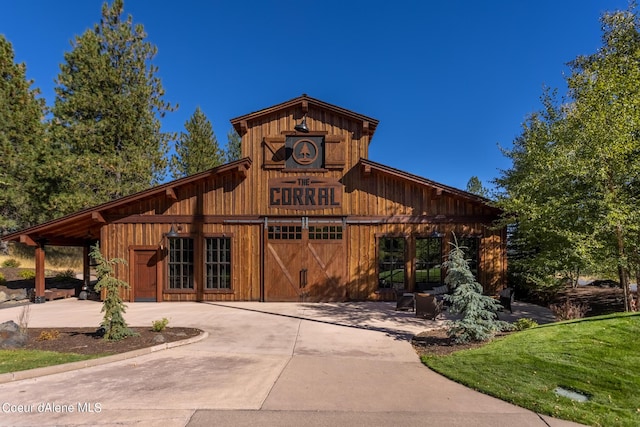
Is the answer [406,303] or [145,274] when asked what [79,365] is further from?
[406,303]

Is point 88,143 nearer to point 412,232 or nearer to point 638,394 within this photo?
point 412,232

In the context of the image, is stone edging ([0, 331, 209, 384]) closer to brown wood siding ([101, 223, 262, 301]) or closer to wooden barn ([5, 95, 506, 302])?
brown wood siding ([101, 223, 262, 301])

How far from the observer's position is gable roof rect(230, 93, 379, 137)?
45.6 ft

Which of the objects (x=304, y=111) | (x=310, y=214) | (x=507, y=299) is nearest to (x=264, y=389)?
(x=507, y=299)

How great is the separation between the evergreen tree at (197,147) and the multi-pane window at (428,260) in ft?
83.8

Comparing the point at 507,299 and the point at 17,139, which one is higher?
the point at 17,139

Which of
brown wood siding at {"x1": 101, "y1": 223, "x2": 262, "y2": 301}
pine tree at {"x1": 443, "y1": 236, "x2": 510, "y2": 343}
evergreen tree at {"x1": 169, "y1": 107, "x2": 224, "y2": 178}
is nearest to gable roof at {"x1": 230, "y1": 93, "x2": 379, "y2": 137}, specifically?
brown wood siding at {"x1": 101, "y1": 223, "x2": 262, "y2": 301}

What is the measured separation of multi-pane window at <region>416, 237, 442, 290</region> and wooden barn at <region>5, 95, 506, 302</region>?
44mm

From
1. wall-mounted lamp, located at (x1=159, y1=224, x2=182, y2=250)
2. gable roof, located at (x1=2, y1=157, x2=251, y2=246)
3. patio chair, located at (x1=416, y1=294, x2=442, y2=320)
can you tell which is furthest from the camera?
wall-mounted lamp, located at (x1=159, y1=224, x2=182, y2=250)

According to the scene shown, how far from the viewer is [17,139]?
23391 millimetres

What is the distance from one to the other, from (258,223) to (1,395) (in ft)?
31.3

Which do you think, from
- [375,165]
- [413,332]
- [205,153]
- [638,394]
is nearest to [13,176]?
[205,153]

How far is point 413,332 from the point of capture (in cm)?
888

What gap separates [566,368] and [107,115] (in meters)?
26.3
